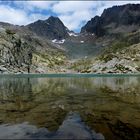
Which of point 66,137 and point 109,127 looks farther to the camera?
point 109,127

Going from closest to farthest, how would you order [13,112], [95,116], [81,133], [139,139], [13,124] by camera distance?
[139,139] → [81,133] → [13,124] → [95,116] → [13,112]

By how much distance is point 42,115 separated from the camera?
31.8 m

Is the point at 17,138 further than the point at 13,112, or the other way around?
the point at 13,112

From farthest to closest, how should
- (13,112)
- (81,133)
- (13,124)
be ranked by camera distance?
(13,112) < (13,124) < (81,133)

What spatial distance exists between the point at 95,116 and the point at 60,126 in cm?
647

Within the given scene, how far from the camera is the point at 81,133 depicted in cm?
2272

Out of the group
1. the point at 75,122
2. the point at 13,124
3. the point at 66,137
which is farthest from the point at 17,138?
the point at 75,122

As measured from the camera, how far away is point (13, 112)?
33906mm

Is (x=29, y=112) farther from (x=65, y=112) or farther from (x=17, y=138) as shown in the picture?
(x=17, y=138)

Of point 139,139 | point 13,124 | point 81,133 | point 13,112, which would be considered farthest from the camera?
point 13,112

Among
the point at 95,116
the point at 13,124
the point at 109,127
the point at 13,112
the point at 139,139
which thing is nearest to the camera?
the point at 139,139

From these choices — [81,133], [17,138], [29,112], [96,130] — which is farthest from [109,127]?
[29,112]

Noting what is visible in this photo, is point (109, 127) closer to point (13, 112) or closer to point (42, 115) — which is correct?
point (42, 115)

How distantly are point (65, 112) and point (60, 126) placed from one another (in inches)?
337
